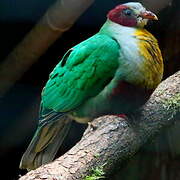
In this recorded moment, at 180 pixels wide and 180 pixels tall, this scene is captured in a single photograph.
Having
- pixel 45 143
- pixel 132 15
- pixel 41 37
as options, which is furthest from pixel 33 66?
pixel 132 15

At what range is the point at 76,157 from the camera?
Result: 1213 mm

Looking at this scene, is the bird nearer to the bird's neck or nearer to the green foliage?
the bird's neck

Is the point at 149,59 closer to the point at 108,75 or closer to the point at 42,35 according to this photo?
the point at 108,75

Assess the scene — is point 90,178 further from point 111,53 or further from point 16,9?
point 16,9

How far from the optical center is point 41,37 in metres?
1.60

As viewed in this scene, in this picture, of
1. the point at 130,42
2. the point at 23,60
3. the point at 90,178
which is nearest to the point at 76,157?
the point at 90,178

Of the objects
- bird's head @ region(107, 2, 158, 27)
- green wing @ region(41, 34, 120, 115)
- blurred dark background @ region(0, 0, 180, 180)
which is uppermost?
bird's head @ region(107, 2, 158, 27)

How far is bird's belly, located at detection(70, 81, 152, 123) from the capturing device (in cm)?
138

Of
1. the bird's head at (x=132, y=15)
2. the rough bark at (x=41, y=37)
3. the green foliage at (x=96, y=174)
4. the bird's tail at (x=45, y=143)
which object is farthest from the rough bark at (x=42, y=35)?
the green foliage at (x=96, y=174)

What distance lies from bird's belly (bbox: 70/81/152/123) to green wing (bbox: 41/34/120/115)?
0.02 m

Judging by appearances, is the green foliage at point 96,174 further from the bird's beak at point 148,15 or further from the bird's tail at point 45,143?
the bird's beak at point 148,15

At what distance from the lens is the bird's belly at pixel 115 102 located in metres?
1.38

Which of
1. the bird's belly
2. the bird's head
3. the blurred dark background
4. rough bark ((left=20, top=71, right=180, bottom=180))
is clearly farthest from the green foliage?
the blurred dark background

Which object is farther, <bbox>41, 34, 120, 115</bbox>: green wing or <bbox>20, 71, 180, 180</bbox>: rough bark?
<bbox>41, 34, 120, 115</bbox>: green wing
